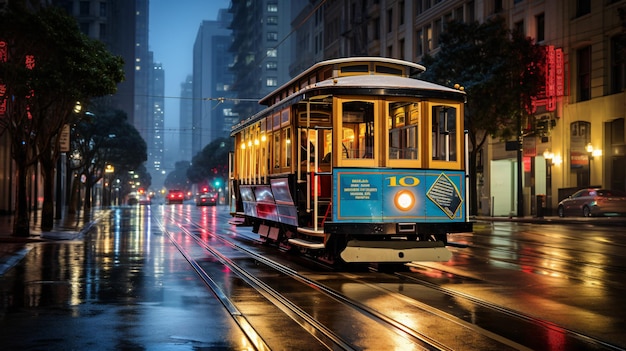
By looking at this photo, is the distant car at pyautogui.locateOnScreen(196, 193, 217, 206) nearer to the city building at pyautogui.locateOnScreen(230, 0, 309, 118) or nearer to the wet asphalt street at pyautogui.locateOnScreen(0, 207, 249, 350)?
the city building at pyautogui.locateOnScreen(230, 0, 309, 118)

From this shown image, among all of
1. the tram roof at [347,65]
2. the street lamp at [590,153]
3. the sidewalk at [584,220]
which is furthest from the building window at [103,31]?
the tram roof at [347,65]

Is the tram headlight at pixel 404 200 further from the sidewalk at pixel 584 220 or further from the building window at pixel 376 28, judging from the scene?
the building window at pixel 376 28

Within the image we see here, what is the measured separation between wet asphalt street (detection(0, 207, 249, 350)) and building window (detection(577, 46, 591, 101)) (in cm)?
2996

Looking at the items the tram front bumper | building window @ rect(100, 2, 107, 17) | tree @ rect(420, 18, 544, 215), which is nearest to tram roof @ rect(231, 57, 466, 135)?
the tram front bumper

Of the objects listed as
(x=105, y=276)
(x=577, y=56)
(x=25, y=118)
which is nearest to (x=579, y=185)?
(x=577, y=56)

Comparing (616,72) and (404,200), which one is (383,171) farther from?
(616,72)

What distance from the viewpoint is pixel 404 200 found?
45.4 feet

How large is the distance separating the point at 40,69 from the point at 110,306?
15.1 meters

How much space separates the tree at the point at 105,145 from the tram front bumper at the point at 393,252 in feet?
133

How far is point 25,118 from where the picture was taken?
80.7ft

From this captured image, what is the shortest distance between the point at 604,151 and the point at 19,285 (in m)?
34.2

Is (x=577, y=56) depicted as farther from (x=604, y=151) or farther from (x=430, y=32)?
(x=430, y=32)

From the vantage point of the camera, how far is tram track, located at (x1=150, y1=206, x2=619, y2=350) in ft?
25.7

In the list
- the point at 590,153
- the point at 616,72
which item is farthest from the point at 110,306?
the point at 590,153
